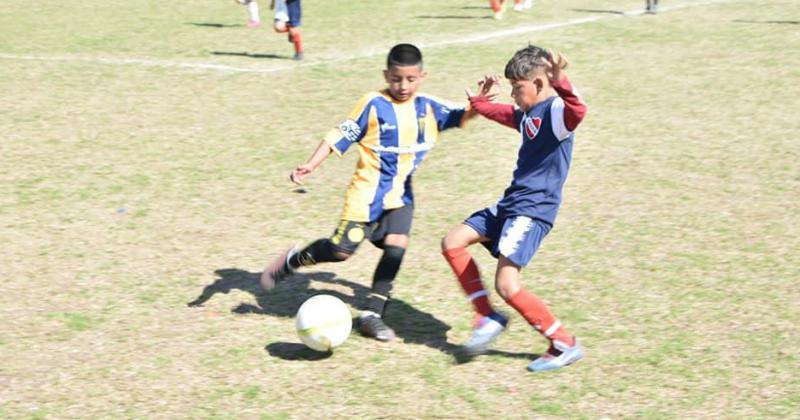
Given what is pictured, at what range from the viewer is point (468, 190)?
11.1 metres

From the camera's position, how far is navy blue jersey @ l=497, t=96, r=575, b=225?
699 centimetres

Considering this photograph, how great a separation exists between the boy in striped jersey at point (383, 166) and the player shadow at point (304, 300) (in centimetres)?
29

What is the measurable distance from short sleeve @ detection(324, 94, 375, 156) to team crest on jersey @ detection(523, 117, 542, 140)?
1103 mm

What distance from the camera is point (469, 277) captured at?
728cm

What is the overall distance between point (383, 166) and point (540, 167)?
114cm

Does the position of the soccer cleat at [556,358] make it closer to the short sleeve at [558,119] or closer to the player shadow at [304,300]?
the player shadow at [304,300]

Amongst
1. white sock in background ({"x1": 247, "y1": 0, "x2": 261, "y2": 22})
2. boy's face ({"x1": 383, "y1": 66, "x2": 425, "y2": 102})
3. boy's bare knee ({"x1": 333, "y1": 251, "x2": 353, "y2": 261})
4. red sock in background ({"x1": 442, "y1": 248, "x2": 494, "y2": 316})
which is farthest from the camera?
white sock in background ({"x1": 247, "y1": 0, "x2": 261, "y2": 22})

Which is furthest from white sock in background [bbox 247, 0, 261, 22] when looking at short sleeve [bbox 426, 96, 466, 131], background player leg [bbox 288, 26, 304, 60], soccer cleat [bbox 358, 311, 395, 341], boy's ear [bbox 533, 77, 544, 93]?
boy's ear [bbox 533, 77, 544, 93]

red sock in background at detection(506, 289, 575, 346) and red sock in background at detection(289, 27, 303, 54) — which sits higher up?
red sock in background at detection(289, 27, 303, 54)

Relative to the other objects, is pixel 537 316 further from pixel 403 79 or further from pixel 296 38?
pixel 296 38

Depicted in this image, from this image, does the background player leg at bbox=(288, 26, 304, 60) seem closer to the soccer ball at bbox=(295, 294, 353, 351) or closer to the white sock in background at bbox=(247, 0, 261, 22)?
the white sock in background at bbox=(247, 0, 261, 22)

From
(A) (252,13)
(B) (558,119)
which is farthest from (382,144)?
(A) (252,13)

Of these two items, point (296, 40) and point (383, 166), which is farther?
point (296, 40)

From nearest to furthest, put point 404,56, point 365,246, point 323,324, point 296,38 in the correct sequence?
point 323,324, point 404,56, point 365,246, point 296,38
